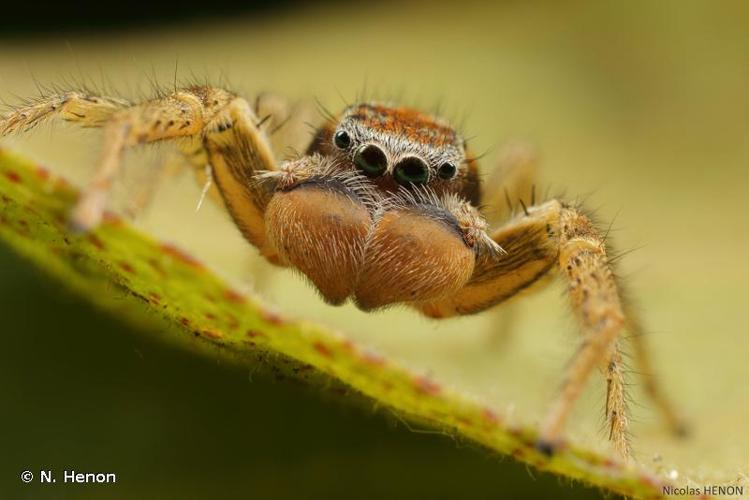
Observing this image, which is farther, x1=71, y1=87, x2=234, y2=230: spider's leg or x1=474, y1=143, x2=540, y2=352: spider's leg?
x1=474, y1=143, x2=540, y2=352: spider's leg

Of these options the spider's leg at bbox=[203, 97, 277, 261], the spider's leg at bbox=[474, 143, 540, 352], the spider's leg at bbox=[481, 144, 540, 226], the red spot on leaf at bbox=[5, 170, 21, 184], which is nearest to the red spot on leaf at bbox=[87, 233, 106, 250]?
the red spot on leaf at bbox=[5, 170, 21, 184]

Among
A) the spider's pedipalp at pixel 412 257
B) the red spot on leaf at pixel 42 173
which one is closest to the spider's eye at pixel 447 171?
the spider's pedipalp at pixel 412 257

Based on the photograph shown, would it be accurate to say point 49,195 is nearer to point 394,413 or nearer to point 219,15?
point 394,413

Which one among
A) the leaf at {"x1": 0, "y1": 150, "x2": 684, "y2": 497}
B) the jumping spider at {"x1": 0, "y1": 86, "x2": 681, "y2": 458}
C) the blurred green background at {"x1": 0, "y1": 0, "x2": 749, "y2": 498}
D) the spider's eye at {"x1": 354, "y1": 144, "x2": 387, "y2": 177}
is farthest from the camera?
the spider's eye at {"x1": 354, "y1": 144, "x2": 387, "y2": 177}

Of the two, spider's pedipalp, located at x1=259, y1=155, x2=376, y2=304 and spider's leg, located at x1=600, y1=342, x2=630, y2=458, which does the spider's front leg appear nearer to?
spider's pedipalp, located at x1=259, y1=155, x2=376, y2=304

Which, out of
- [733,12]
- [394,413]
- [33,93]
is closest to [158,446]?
[394,413]

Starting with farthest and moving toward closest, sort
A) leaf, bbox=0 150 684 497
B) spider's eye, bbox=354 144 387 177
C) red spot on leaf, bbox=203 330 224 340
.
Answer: spider's eye, bbox=354 144 387 177 → red spot on leaf, bbox=203 330 224 340 → leaf, bbox=0 150 684 497

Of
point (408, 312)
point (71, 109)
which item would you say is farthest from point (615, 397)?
point (71, 109)
